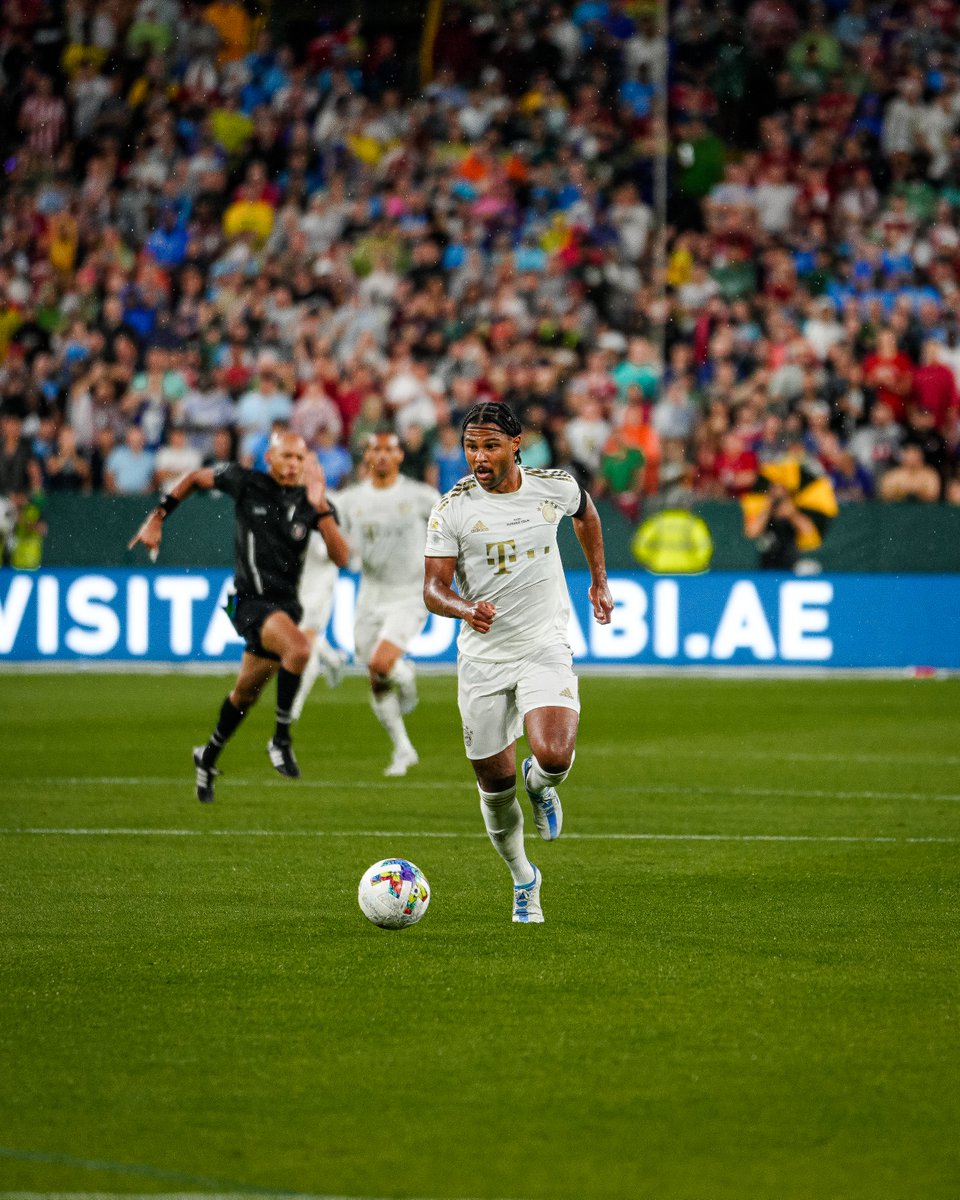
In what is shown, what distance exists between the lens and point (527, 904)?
7969 millimetres

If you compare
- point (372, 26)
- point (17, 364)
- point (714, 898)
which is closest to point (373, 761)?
point (714, 898)

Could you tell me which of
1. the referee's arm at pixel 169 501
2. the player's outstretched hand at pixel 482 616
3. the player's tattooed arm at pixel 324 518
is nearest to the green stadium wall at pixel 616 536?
the player's tattooed arm at pixel 324 518

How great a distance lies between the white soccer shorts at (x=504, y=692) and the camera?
7.93 meters

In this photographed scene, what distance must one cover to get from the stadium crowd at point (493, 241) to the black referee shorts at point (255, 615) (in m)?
7.89

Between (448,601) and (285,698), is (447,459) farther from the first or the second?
(448,601)

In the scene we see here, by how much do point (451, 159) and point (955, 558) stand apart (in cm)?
838

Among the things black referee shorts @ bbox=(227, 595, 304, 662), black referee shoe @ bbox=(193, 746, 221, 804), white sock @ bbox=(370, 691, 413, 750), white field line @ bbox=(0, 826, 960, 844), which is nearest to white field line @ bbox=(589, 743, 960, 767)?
white sock @ bbox=(370, 691, 413, 750)

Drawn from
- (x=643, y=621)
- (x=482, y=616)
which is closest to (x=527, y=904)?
(x=482, y=616)

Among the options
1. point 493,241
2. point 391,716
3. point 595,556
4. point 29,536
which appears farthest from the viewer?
point 493,241

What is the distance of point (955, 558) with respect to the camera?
19.9 m

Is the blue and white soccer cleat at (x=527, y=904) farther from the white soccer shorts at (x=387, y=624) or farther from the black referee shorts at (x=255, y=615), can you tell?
the white soccer shorts at (x=387, y=624)

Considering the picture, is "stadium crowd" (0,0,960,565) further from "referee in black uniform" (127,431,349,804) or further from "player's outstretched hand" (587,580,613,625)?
"player's outstretched hand" (587,580,613,625)

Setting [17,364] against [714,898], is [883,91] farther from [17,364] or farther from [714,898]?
[714,898]

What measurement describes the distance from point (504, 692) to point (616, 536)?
485 inches
